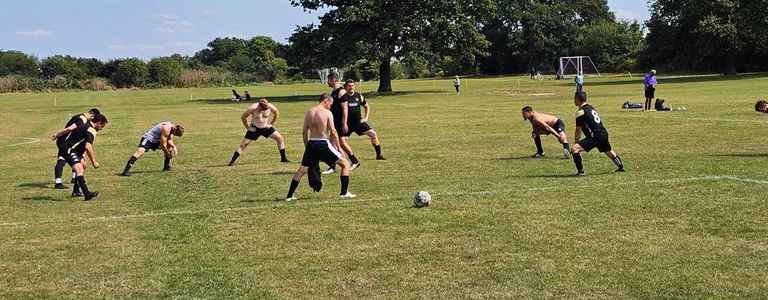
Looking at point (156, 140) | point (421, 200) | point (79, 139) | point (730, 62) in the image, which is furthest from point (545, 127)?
point (730, 62)

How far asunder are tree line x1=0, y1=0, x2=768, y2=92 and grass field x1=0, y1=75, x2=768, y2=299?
3937cm

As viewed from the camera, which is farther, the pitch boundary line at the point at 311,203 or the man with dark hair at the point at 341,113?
the man with dark hair at the point at 341,113

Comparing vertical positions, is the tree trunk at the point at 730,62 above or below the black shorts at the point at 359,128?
above

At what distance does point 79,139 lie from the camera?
44.1 ft

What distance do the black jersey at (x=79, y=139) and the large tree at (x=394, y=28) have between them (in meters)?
41.8

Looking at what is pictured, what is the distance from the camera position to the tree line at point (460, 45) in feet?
188

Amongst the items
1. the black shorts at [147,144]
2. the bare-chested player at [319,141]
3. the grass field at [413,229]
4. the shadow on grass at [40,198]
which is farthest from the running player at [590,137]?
the shadow on grass at [40,198]

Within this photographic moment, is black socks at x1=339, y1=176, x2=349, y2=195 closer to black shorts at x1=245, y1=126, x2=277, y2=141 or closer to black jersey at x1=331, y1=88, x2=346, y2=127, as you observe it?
black jersey at x1=331, y1=88, x2=346, y2=127

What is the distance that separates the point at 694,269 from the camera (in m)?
7.39

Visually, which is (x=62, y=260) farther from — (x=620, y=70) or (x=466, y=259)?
(x=620, y=70)

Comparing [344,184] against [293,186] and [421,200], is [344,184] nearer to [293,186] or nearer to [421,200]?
[293,186]

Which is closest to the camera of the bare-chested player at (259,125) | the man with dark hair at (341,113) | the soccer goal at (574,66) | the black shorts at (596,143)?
the black shorts at (596,143)

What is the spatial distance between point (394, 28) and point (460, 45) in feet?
20.4

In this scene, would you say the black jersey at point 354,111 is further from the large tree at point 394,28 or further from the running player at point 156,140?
the large tree at point 394,28
